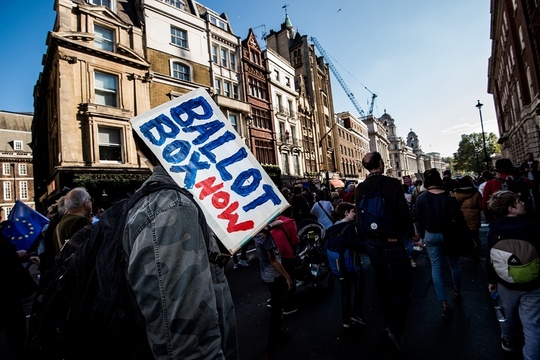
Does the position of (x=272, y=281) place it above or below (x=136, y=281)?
below

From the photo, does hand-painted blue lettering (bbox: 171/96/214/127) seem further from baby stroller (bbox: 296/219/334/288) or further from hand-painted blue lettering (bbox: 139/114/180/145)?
baby stroller (bbox: 296/219/334/288)

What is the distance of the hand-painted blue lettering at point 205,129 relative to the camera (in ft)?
6.89

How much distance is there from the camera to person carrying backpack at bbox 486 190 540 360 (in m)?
2.48

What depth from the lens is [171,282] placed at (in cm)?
112

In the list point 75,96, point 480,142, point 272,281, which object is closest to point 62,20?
point 75,96

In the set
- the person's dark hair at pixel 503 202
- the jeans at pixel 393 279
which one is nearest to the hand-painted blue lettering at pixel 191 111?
the jeans at pixel 393 279

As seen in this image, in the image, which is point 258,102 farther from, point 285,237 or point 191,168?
point 191,168

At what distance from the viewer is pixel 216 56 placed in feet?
79.3

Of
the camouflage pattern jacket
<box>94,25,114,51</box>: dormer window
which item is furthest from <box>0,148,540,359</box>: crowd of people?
<box>94,25,114,51</box>: dormer window

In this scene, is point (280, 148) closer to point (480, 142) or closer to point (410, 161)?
point (480, 142)

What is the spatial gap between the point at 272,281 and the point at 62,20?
19.0 metres

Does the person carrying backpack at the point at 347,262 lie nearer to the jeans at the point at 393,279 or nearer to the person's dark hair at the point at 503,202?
the jeans at the point at 393,279

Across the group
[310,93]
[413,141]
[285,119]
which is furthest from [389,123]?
[285,119]

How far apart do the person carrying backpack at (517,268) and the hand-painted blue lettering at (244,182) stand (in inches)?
97.3
